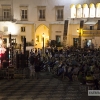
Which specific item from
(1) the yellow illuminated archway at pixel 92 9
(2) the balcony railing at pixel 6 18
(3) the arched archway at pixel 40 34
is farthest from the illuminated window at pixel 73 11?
(2) the balcony railing at pixel 6 18

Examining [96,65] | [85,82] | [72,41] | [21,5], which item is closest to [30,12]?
[21,5]

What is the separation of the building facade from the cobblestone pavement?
30.1 meters

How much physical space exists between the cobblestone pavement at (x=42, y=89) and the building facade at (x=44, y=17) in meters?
30.1

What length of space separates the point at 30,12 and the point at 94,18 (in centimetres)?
1028

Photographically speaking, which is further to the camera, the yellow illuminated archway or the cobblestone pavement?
the yellow illuminated archway

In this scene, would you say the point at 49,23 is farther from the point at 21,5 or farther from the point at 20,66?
the point at 20,66

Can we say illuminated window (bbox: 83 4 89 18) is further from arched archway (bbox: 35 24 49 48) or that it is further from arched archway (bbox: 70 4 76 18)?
arched archway (bbox: 35 24 49 48)

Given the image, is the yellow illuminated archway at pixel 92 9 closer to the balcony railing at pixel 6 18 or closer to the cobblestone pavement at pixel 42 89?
the balcony railing at pixel 6 18

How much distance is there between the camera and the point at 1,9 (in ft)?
208

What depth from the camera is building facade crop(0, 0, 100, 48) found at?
205ft

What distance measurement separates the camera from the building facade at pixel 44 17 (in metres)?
62.5

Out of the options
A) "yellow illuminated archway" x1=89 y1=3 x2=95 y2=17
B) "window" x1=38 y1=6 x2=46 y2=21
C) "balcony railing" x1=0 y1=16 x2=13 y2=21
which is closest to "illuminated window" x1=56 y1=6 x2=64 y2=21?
"window" x1=38 y1=6 x2=46 y2=21

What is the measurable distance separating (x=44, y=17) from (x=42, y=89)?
3672 centimetres

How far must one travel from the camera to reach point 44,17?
208ft
